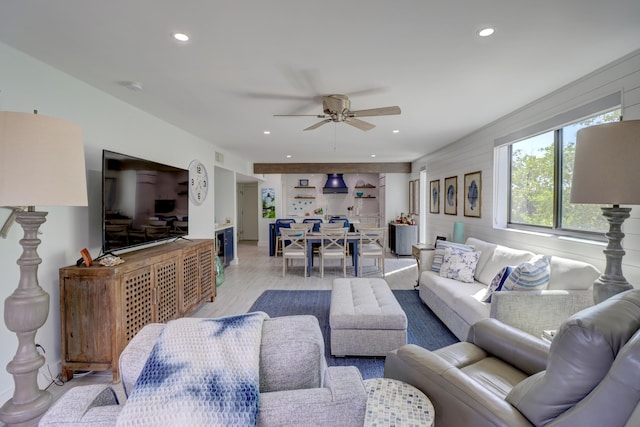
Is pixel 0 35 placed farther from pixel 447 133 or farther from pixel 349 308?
pixel 447 133

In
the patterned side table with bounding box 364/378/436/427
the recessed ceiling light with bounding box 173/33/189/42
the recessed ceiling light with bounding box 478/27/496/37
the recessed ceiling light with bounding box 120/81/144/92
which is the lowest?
the patterned side table with bounding box 364/378/436/427

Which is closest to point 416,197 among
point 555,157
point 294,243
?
point 294,243

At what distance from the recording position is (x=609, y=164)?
65.5 inches

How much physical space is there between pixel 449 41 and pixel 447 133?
116 inches

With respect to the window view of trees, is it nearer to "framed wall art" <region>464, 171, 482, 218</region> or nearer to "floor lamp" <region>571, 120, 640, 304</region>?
"framed wall art" <region>464, 171, 482, 218</region>

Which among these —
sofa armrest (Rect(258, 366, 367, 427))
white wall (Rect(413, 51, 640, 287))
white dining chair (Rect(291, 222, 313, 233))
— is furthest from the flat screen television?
white wall (Rect(413, 51, 640, 287))

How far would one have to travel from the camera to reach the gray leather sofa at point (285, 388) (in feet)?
2.72

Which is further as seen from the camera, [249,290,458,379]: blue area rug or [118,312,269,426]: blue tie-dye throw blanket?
[249,290,458,379]: blue area rug

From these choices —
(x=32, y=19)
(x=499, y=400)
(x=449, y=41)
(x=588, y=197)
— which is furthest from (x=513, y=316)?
(x=32, y=19)

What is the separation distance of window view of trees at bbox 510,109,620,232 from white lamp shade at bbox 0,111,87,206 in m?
3.83

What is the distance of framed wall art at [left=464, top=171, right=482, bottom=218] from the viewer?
14.5 feet

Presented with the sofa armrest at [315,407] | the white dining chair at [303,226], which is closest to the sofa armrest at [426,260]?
the white dining chair at [303,226]

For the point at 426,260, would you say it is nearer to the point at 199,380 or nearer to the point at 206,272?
the point at 206,272

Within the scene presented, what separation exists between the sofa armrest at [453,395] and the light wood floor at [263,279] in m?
2.43
